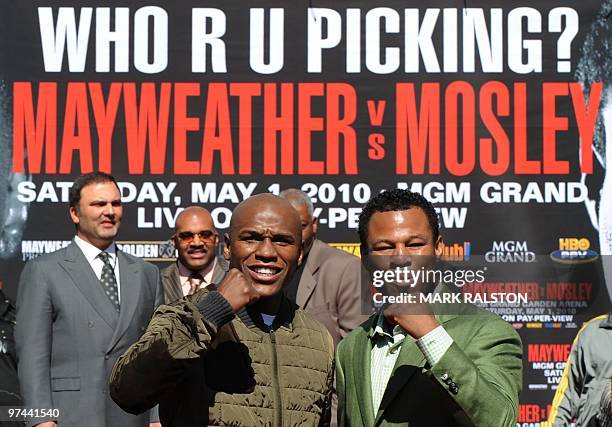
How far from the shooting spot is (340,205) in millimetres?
6352

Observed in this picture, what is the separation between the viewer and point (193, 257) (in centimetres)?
594

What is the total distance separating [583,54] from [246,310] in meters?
4.28

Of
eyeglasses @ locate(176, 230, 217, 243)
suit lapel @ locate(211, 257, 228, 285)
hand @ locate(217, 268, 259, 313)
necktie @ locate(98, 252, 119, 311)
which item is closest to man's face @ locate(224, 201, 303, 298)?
hand @ locate(217, 268, 259, 313)

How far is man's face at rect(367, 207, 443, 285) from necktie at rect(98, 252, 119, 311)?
8.93 feet

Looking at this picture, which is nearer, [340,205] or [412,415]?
[412,415]

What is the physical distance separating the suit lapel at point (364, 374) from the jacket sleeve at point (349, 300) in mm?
2528

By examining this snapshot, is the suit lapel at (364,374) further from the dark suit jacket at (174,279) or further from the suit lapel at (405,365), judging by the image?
the dark suit jacket at (174,279)

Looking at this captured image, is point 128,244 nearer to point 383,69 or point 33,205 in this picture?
point 33,205

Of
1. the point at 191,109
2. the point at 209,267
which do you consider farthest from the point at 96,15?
the point at 209,267

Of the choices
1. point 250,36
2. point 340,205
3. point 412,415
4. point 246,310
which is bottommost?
point 412,415

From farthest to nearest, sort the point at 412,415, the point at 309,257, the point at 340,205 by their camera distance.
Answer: the point at 340,205 < the point at 309,257 < the point at 412,415

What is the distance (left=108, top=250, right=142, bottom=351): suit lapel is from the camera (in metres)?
5.05

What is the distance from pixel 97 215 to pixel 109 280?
13.1 inches

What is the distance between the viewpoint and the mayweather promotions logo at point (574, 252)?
6.30 metres
